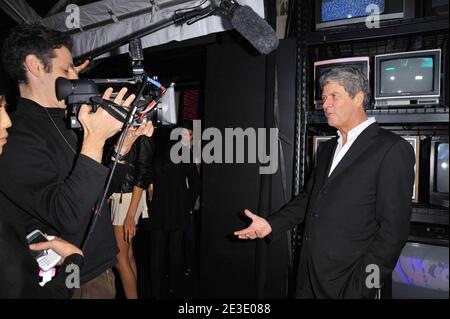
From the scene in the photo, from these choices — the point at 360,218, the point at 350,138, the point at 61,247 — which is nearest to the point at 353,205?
the point at 360,218

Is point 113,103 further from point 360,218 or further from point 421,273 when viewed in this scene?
point 421,273

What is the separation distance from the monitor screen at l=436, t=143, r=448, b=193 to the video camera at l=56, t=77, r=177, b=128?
4.45ft

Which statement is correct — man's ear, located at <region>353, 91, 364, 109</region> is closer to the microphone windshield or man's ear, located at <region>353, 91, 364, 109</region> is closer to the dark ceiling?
the microphone windshield

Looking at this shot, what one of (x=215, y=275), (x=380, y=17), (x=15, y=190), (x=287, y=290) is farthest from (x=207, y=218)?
(x=380, y=17)

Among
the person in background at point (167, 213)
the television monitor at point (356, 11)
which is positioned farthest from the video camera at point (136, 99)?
the person in background at point (167, 213)

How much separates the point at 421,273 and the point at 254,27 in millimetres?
1480

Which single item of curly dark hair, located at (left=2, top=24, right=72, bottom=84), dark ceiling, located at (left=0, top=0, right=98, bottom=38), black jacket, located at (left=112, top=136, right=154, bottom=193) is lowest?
black jacket, located at (left=112, top=136, right=154, bottom=193)

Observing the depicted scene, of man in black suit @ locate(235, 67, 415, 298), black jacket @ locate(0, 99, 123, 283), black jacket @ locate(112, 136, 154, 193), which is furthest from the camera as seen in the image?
black jacket @ locate(112, 136, 154, 193)

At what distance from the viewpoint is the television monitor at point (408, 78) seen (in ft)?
4.53

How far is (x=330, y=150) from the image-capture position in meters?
1.56

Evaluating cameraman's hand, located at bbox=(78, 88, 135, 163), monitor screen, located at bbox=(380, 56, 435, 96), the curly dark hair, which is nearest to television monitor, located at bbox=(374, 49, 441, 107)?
monitor screen, located at bbox=(380, 56, 435, 96)

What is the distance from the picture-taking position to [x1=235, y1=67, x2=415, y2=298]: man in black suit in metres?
1.18

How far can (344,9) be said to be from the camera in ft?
5.14

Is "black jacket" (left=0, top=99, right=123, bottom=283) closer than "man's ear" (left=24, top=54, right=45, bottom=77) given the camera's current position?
Yes
